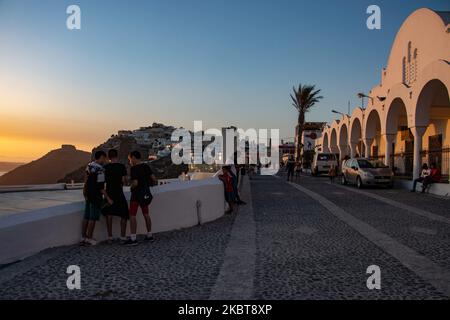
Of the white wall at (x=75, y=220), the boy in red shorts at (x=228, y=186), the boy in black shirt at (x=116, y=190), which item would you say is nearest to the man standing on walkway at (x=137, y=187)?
the boy in black shirt at (x=116, y=190)

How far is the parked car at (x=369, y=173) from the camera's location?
2059cm

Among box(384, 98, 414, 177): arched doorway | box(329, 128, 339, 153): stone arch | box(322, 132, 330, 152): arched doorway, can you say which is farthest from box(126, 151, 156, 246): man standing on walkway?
box(322, 132, 330, 152): arched doorway

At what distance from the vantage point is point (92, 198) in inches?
280

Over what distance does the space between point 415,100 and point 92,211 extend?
17.1m

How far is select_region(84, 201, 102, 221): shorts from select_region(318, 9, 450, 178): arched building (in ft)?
48.2

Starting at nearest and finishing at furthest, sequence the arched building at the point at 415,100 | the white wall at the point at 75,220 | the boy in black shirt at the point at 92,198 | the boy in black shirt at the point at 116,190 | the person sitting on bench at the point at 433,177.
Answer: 1. the white wall at the point at 75,220
2. the boy in black shirt at the point at 92,198
3. the boy in black shirt at the point at 116,190
4. the person sitting on bench at the point at 433,177
5. the arched building at the point at 415,100

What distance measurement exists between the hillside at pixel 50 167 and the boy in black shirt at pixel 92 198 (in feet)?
540

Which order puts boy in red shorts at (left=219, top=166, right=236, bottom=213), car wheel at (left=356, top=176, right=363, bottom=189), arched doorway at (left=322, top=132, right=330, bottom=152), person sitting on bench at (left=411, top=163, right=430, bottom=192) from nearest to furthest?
boy in red shorts at (left=219, top=166, right=236, bottom=213) → person sitting on bench at (left=411, top=163, right=430, bottom=192) → car wheel at (left=356, top=176, right=363, bottom=189) → arched doorway at (left=322, top=132, right=330, bottom=152)

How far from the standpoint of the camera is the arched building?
19.4 meters

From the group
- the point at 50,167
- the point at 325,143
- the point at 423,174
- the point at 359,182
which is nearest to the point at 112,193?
the point at 423,174

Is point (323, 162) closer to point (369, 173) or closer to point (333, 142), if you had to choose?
point (333, 142)

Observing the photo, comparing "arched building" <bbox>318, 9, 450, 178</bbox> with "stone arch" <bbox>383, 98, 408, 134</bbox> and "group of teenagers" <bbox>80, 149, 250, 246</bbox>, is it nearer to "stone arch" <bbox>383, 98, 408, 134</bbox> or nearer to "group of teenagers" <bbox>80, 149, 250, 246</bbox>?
"stone arch" <bbox>383, 98, 408, 134</bbox>

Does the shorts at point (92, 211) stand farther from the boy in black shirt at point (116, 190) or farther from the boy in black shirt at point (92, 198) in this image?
the boy in black shirt at point (116, 190)
